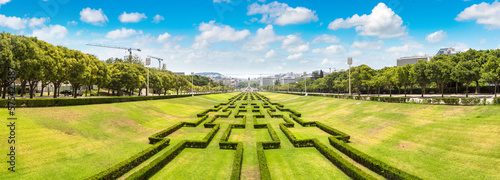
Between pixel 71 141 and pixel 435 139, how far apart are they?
1034 inches

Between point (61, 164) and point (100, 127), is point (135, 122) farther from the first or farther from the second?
point (61, 164)

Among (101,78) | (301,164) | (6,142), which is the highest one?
(101,78)

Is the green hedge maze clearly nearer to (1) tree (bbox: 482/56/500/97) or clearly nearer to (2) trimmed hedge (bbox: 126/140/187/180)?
(2) trimmed hedge (bbox: 126/140/187/180)

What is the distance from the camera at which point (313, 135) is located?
19.8m

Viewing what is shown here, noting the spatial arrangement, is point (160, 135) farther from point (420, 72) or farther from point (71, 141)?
point (420, 72)

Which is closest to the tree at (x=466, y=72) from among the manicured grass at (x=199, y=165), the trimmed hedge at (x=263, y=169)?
the trimmed hedge at (x=263, y=169)

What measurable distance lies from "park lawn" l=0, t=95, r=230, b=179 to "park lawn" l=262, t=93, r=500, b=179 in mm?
17421

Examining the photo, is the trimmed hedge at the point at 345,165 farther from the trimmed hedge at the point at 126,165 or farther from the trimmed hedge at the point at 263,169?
the trimmed hedge at the point at 126,165

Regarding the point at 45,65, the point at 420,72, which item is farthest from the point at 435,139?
the point at 45,65

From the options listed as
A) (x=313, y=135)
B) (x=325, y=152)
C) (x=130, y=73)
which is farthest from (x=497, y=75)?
(x=130, y=73)

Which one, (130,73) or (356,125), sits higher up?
(130,73)

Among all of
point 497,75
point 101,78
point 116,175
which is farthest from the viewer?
point 101,78

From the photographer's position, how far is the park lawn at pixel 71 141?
1096cm

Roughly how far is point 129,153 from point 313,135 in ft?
49.8
